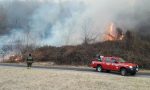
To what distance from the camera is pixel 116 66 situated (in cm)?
3384

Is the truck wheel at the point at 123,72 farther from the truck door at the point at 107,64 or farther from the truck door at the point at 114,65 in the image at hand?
the truck door at the point at 107,64

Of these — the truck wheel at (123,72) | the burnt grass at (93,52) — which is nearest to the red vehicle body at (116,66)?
the truck wheel at (123,72)

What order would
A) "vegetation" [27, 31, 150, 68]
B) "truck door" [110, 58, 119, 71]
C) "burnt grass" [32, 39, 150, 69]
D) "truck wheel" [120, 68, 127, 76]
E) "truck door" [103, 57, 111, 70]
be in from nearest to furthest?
1. "truck wheel" [120, 68, 127, 76]
2. "truck door" [110, 58, 119, 71]
3. "truck door" [103, 57, 111, 70]
4. "burnt grass" [32, 39, 150, 69]
5. "vegetation" [27, 31, 150, 68]

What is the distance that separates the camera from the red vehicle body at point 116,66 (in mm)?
32719

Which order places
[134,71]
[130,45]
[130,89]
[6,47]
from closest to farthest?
[130,89] → [134,71] → [130,45] → [6,47]

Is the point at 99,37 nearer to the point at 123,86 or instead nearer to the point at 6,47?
the point at 6,47

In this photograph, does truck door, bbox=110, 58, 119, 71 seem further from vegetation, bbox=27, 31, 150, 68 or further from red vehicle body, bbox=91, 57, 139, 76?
vegetation, bbox=27, 31, 150, 68

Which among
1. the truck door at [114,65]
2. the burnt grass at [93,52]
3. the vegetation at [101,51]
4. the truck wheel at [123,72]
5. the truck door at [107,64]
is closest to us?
the truck wheel at [123,72]

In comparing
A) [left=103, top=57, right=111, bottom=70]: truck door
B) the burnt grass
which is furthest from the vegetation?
[left=103, top=57, right=111, bottom=70]: truck door

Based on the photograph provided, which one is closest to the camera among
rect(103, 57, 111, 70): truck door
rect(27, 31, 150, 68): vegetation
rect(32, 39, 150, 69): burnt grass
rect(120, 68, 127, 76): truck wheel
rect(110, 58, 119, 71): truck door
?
rect(120, 68, 127, 76): truck wheel

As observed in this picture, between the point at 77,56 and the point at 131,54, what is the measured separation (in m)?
9.49

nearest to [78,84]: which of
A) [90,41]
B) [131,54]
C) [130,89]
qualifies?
[130,89]

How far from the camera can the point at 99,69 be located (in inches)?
1436

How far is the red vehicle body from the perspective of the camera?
3272cm
